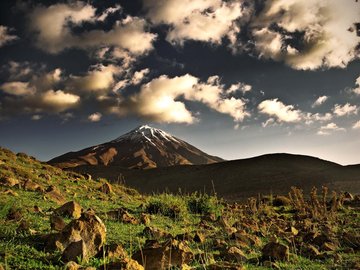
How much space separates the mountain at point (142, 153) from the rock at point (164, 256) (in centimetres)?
7563

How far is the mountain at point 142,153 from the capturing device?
89688mm

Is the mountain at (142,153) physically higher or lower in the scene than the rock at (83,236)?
higher

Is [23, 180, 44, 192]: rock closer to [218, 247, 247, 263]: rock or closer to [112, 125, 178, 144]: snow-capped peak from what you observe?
[218, 247, 247, 263]: rock

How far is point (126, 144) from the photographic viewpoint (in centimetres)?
11638

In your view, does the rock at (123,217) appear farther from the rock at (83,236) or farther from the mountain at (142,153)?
the mountain at (142,153)

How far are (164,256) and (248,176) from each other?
90.9ft

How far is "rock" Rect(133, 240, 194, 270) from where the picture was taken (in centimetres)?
373

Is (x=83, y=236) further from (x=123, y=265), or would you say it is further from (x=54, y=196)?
(x=54, y=196)

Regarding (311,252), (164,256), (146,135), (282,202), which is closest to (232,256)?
(164,256)

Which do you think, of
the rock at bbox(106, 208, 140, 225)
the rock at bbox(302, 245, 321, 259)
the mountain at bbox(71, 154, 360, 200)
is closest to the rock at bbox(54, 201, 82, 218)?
the rock at bbox(106, 208, 140, 225)

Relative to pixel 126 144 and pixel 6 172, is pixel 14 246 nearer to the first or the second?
pixel 6 172

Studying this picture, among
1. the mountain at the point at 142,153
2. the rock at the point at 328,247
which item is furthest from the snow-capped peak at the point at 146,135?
the rock at the point at 328,247

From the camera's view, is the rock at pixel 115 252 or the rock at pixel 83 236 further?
the rock at pixel 83 236

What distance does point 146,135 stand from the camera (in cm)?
12644
